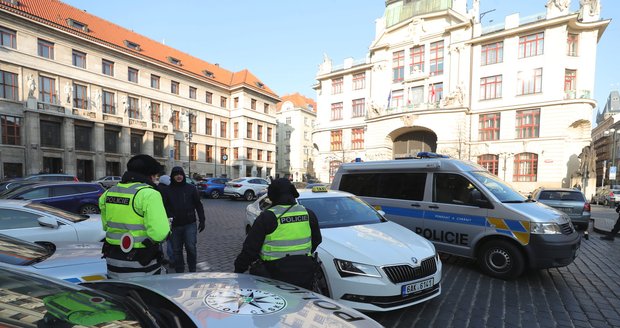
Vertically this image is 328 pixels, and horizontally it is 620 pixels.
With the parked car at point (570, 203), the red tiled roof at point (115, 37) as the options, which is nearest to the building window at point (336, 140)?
the red tiled roof at point (115, 37)

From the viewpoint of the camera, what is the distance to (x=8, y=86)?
2516cm

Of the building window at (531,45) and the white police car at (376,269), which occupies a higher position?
the building window at (531,45)

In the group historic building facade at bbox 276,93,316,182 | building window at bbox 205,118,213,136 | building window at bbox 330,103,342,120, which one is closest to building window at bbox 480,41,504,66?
building window at bbox 330,103,342,120

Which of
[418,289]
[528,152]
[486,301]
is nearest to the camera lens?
[418,289]

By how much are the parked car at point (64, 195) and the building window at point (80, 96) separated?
25.0 meters

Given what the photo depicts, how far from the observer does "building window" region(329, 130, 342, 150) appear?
43.0m

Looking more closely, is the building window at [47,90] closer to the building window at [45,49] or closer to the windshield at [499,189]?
the building window at [45,49]

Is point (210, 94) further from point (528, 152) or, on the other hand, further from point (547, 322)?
point (547, 322)

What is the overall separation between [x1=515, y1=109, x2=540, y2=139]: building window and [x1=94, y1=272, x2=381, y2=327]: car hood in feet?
117

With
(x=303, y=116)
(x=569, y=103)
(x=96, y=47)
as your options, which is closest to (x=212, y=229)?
(x=96, y=47)

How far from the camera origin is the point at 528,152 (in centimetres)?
2925

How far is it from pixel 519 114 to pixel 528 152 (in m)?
4.06

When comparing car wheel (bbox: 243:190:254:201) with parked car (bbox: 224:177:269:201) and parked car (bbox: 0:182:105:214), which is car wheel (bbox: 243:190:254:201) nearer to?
parked car (bbox: 224:177:269:201)

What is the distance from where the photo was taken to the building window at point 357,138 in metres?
40.6
